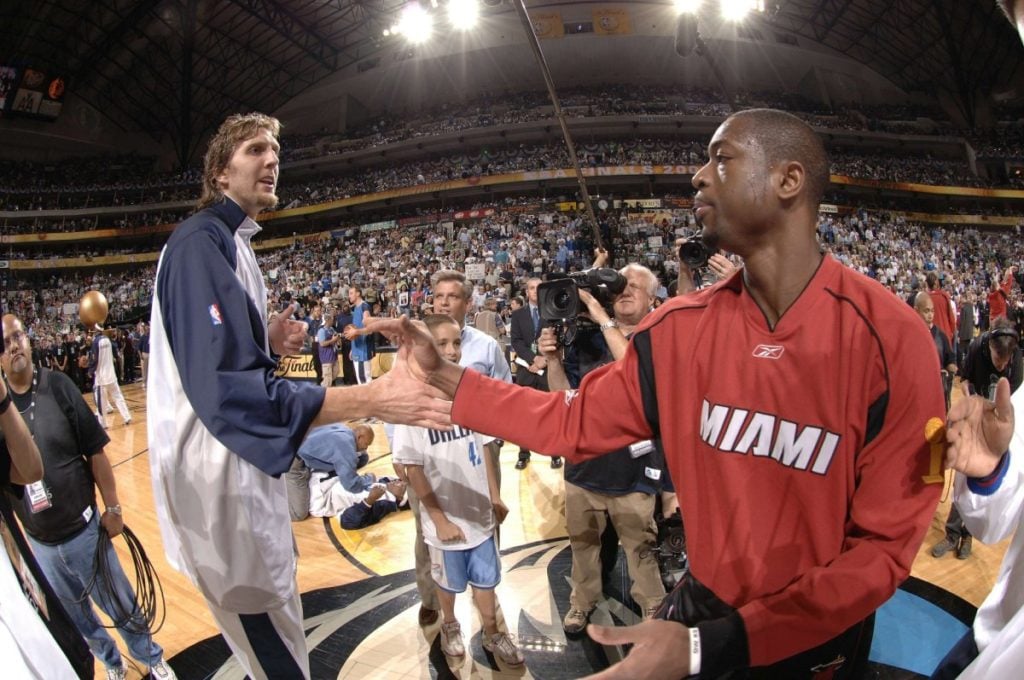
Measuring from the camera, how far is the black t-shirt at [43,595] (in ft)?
4.56

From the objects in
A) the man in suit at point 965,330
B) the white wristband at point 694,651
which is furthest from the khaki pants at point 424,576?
the man in suit at point 965,330

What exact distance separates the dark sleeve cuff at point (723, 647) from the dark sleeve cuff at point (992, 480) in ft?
2.01

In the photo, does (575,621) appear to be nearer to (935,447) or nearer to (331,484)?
(935,447)

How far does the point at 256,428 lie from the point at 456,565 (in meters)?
1.87

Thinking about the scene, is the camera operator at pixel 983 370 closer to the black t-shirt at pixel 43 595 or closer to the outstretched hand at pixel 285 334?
the outstretched hand at pixel 285 334

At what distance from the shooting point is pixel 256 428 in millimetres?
1522

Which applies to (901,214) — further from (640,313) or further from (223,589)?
(223,589)

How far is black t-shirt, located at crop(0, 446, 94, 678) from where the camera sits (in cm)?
139

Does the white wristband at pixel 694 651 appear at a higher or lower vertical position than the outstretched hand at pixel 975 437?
lower

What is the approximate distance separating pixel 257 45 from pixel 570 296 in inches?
1322

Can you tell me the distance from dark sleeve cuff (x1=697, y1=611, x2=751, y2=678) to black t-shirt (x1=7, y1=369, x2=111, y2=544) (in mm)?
3031

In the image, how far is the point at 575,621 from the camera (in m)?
3.42

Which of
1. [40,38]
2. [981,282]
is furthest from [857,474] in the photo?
[40,38]

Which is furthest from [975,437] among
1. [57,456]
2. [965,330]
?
[965,330]
